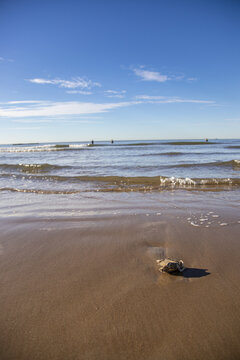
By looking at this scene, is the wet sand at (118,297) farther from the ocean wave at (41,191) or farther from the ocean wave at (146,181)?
the ocean wave at (146,181)

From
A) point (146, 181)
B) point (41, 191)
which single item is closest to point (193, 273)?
point (41, 191)

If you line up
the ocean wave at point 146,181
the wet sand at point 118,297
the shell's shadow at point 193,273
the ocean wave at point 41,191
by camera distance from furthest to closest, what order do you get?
the ocean wave at point 146,181 < the ocean wave at point 41,191 < the shell's shadow at point 193,273 < the wet sand at point 118,297

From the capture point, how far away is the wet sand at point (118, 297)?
4.58ft

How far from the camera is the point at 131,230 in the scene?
3.25 m

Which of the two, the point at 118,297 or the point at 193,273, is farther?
the point at 193,273

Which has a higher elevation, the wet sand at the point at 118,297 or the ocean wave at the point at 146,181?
the ocean wave at the point at 146,181

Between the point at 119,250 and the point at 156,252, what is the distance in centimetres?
45

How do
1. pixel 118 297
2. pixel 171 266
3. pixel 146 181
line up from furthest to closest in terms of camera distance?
pixel 146 181 → pixel 171 266 → pixel 118 297

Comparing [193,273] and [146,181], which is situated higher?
[146,181]

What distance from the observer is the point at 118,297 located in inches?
70.9

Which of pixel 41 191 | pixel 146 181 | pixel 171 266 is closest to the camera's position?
pixel 171 266

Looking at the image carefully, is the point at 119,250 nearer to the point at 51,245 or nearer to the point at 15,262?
the point at 51,245

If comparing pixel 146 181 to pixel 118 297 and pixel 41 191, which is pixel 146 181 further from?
pixel 118 297

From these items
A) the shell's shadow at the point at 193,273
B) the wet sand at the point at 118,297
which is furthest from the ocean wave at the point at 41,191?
the shell's shadow at the point at 193,273
